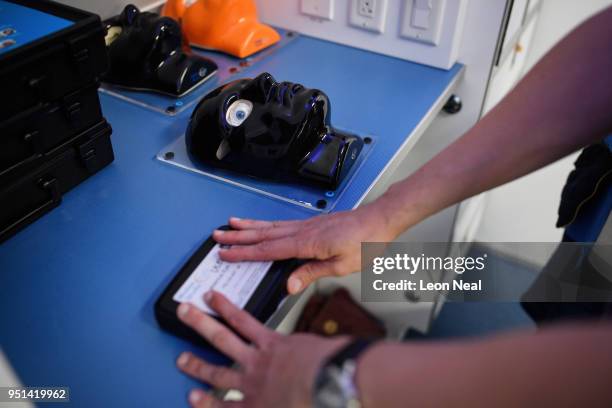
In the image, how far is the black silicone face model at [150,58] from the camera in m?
0.91

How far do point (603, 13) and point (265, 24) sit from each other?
78 cm

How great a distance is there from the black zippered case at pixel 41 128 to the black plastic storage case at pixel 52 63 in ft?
0.03

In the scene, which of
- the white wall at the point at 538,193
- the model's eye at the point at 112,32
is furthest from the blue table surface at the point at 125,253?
the white wall at the point at 538,193

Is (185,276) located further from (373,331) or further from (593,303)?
(373,331)

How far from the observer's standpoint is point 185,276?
22.9 inches

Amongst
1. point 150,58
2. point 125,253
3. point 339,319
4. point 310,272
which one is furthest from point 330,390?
point 339,319

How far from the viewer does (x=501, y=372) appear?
13.6 inches

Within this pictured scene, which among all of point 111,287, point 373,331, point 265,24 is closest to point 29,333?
point 111,287

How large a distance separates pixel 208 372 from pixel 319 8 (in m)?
0.86

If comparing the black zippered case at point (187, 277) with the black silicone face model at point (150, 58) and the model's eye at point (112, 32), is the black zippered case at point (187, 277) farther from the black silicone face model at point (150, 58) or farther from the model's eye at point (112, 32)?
the model's eye at point (112, 32)

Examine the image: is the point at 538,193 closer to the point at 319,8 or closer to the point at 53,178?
the point at 319,8

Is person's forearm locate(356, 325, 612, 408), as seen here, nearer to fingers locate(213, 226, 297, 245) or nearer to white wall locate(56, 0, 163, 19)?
fingers locate(213, 226, 297, 245)

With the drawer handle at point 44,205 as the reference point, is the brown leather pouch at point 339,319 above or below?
below

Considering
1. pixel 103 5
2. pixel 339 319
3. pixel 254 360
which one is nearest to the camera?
pixel 254 360
